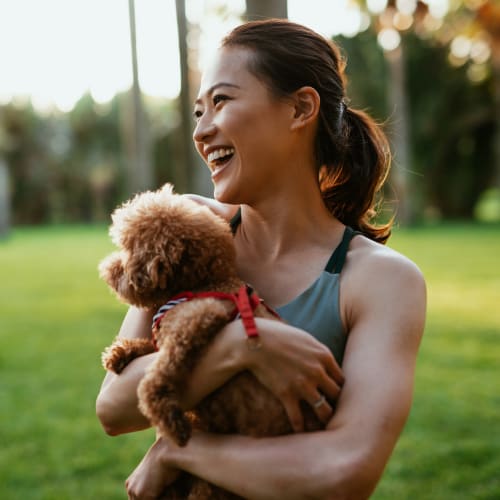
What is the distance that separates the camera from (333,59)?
8.36 feet

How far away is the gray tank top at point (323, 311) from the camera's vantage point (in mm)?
2135

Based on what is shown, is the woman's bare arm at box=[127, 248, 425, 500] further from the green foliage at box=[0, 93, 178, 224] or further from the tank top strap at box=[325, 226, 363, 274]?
the green foliage at box=[0, 93, 178, 224]

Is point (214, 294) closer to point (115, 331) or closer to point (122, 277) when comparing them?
point (122, 277)

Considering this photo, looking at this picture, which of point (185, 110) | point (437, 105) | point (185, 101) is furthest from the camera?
point (437, 105)

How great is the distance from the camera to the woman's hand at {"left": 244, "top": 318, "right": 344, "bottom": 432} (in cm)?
188

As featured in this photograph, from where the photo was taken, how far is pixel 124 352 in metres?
2.12

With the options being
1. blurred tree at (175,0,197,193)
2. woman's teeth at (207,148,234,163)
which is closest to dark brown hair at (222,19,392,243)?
woman's teeth at (207,148,234,163)

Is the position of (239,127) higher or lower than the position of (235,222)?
higher

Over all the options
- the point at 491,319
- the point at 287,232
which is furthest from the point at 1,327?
the point at 287,232

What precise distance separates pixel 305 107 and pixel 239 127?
0.30 m

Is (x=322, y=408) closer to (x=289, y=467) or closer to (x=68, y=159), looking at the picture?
(x=289, y=467)

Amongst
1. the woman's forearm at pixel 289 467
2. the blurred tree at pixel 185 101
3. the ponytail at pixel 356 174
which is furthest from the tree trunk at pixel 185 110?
the woman's forearm at pixel 289 467

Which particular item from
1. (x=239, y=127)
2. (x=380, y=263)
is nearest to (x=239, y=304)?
(x=380, y=263)

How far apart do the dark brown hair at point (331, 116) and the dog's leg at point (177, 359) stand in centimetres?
82
